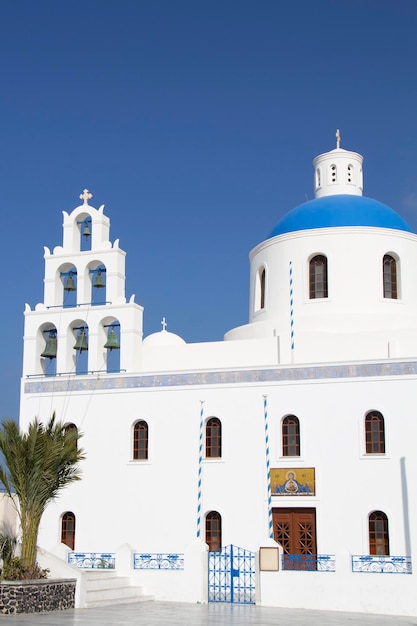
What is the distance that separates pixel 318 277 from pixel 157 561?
8.61m

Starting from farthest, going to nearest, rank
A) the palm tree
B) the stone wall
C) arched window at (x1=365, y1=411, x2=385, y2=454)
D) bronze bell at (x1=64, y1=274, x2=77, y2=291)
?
1. bronze bell at (x1=64, y1=274, x2=77, y2=291)
2. arched window at (x1=365, y1=411, x2=385, y2=454)
3. the palm tree
4. the stone wall

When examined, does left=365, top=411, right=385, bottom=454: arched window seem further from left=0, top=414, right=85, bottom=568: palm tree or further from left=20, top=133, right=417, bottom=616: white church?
left=0, top=414, right=85, bottom=568: palm tree

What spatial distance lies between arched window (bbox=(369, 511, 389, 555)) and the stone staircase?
512 centimetres

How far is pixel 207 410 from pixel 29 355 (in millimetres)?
5375

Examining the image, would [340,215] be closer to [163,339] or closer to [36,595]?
[163,339]

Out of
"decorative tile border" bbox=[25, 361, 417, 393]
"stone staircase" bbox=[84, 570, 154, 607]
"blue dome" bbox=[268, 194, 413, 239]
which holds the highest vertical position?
"blue dome" bbox=[268, 194, 413, 239]

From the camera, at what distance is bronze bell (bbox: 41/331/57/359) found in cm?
2314

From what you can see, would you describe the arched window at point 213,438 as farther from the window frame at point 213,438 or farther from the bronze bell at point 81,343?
the bronze bell at point 81,343

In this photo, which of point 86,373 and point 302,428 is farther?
point 86,373

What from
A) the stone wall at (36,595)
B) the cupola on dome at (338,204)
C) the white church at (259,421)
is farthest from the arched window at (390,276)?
the stone wall at (36,595)

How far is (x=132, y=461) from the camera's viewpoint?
70.3 feet

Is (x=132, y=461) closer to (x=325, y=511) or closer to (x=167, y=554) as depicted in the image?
(x=167, y=554)

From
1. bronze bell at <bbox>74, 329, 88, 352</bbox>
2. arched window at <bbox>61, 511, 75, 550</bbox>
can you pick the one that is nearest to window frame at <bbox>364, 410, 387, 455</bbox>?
arched window at <bbox>61, 511, 75, 550</bbox>

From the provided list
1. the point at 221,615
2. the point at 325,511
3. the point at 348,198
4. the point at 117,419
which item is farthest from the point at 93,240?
the point at 221,615
